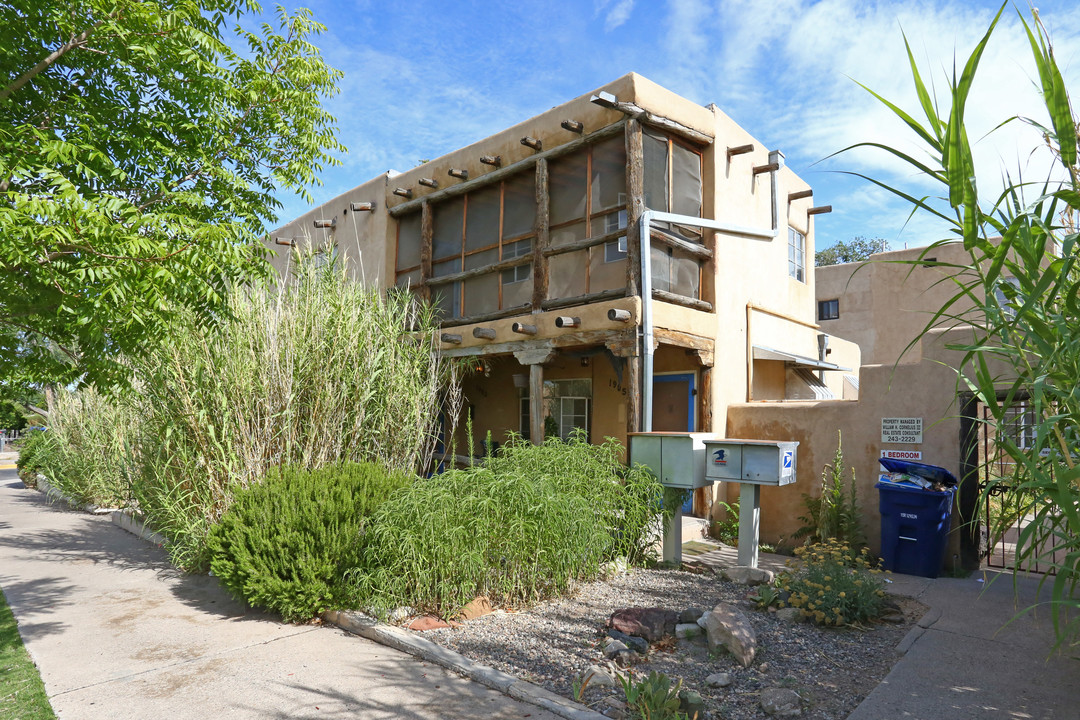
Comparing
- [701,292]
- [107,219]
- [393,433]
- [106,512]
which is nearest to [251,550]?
[393,433]

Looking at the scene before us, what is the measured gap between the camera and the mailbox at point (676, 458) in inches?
286

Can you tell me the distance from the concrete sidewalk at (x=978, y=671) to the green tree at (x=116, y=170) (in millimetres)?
4821

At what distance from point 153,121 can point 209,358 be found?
2.77 metres

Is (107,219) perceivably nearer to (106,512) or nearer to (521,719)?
(521,719)

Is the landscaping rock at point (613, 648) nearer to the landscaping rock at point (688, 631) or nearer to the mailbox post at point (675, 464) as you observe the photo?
the landscaping rock at point (688, 631)

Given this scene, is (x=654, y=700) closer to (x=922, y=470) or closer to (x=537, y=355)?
(x=922, y=470)

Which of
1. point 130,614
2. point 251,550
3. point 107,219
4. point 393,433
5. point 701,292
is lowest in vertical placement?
point 130,614

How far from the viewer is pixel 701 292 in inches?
389

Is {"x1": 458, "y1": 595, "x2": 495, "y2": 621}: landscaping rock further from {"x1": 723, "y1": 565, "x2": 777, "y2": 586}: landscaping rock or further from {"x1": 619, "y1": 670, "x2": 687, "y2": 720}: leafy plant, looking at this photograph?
{"x1": 723, "y1": 565, "x2": 777, "y2": 586}: landscaping rock

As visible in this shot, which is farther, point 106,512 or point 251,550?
point 106,512

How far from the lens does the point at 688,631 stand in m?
5.02

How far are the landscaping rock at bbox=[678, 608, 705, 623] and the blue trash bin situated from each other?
3.17 m

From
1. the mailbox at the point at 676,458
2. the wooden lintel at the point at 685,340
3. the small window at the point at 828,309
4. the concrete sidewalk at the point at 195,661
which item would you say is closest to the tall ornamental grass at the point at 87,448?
the concrete sidewalk at the point at 195,661

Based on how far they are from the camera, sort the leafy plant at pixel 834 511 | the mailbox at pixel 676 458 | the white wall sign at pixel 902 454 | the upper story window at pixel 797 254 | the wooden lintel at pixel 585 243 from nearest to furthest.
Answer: the mailbox at pixel 676 458
the white wall sign at pixel 902 454
the leafy plant at pixel 834 511
the wooden lintel at pixel 585 243
the upper story window at pixel 797 254
